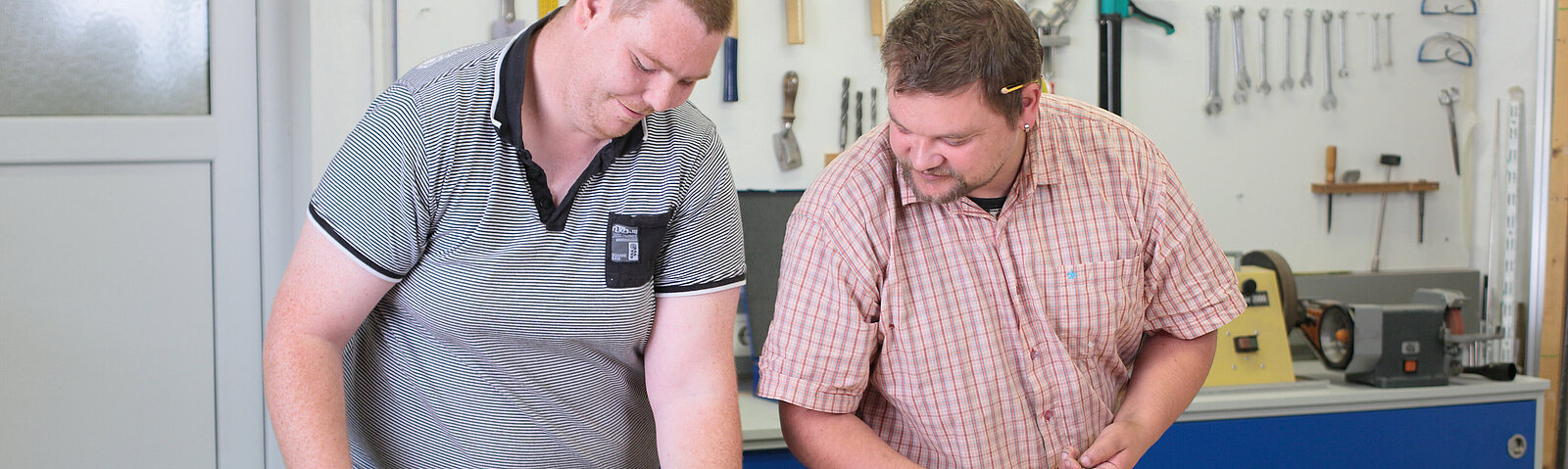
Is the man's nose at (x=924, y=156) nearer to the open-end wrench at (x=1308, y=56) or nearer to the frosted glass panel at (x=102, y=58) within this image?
the frosted glass panel at (x=102, y=58)

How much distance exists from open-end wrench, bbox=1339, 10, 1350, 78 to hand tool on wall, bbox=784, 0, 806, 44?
1.66 metres

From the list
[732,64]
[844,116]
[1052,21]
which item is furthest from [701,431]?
A: [1052,21]

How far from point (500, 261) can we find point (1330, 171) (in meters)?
2.81

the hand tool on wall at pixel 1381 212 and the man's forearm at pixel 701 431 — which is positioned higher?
the hand tool on wall at pixel 1381 212

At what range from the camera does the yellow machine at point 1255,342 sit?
96.7 inches

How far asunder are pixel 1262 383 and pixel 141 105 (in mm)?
2543

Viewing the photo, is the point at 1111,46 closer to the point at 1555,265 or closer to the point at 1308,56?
the point at 1308,56

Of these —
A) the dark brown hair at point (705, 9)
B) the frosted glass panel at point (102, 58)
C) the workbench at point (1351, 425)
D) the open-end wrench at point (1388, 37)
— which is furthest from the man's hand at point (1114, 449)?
the open-end wrench at point (1388, 37)

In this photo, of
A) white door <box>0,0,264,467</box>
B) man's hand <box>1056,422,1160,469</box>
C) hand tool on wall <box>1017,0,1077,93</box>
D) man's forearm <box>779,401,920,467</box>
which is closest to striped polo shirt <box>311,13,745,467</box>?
man's forearm <box>779,401,920,467</box>

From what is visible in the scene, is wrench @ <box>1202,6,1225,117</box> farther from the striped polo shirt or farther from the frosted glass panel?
the frosted glass panel

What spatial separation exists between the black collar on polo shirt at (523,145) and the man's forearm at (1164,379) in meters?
0.82

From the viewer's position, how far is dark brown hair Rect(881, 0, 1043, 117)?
130 centimetres

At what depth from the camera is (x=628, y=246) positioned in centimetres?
120

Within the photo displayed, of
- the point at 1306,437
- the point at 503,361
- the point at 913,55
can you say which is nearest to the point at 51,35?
the point at 503,361
